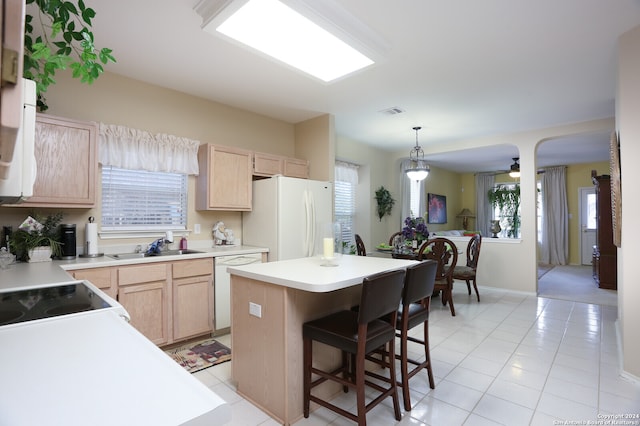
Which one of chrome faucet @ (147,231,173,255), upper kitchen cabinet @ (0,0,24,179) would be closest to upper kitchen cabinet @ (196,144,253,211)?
chrome faucet @ (147,231,173,255)

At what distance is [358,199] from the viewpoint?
6.01 metres

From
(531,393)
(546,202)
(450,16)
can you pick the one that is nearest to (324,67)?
(450,16)

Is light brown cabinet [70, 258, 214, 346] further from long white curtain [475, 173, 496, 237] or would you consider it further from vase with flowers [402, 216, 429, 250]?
long white curtain [475, 173, 496, 237]

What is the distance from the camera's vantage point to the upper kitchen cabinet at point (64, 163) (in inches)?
98.2

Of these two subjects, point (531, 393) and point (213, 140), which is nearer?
point (531, 393)

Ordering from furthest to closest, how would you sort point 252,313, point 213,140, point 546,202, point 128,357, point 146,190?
point 546,202 → point 213,140 → point 146,190 → point 252,313 → point 128,357

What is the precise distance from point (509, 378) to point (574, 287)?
4.31 metres

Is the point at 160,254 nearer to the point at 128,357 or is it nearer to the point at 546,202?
the point at 128,357

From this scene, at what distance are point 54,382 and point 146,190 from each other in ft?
9.85

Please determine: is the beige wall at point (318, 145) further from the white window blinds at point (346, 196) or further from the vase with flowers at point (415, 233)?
the vase with flowers at point (415, 233)

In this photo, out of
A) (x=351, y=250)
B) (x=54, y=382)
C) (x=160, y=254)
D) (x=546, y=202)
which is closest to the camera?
(x=54, y=382)

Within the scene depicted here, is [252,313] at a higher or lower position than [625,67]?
lower

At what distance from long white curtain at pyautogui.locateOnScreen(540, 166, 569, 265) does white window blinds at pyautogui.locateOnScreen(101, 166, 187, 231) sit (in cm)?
870

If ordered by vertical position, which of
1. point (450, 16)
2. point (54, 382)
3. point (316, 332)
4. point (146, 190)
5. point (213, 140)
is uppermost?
point (450, 16)
